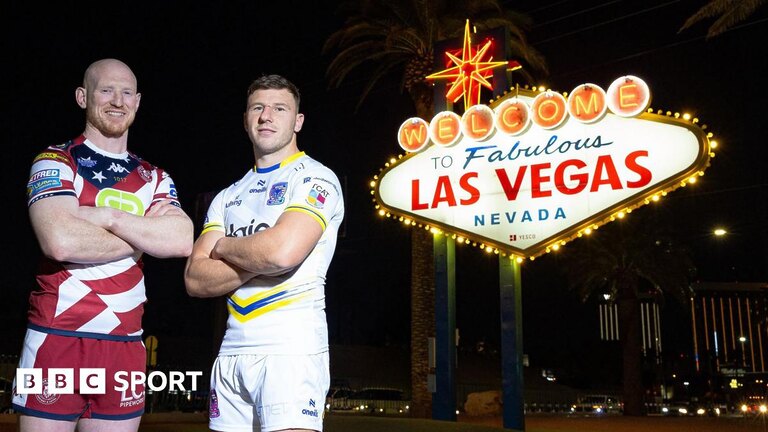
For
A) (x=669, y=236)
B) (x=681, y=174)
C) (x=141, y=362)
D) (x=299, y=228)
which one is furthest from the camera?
(x=669, y=236)

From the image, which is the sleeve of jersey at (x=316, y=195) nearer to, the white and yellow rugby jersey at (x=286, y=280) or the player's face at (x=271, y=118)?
the white and yellow rugby jersey at (x=286, y=280)

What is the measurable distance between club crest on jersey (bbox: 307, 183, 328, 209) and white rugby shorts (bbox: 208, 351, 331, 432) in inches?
24.2

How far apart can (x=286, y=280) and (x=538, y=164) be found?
A: 48.7ft

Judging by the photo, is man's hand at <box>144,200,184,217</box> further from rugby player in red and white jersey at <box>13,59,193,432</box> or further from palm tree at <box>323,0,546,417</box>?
palm tree at <box>323,0,546,417</box>

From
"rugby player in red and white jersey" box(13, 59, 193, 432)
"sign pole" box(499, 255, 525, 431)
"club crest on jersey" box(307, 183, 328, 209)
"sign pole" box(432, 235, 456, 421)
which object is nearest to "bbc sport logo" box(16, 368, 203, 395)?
"rugby player in red and white jersey" box(13, 59, 193, 432)

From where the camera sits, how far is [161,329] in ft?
200

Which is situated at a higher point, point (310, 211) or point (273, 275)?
point (310, 211)

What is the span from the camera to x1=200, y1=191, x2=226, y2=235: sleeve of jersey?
3.64 meters

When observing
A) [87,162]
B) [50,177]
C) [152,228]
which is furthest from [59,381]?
[87,162]

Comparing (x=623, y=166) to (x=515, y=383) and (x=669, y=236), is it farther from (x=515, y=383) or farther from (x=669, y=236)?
(x=669, y=236)

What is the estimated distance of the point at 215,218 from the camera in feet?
12.1

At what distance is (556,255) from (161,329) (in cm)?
3687

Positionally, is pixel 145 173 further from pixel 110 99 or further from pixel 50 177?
pixel 50 177

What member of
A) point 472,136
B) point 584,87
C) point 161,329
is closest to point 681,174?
point 584,87
